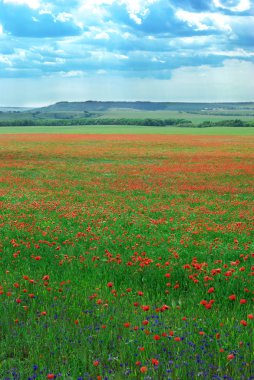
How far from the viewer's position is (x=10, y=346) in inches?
260

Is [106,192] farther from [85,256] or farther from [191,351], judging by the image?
[191,351]

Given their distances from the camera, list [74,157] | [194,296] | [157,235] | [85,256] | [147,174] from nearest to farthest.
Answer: [194,296], [85,256], [157,235], [147,174], [74,157]

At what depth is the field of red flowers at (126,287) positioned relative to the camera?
20.0 feet

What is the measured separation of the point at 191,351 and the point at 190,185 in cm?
2269

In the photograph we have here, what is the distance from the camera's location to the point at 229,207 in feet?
67.8

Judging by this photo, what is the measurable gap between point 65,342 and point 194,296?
3.07 m

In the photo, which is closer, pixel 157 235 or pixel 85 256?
pixel 85 256

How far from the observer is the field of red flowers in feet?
20.0

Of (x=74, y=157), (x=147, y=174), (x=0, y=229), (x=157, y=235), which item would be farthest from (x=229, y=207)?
(x=74, y=157)

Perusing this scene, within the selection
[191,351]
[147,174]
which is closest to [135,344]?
[191,351]

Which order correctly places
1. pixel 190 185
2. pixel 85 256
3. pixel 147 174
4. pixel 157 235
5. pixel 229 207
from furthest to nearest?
pixel 147 174
pixel 190 185
pixel 229 207
pixel 157 235
pixel 85 256

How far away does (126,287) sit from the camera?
31.4 ft

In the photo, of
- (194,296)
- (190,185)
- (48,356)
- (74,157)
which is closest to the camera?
(48,356)

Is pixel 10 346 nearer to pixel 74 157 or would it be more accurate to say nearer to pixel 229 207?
pixel 229 207
